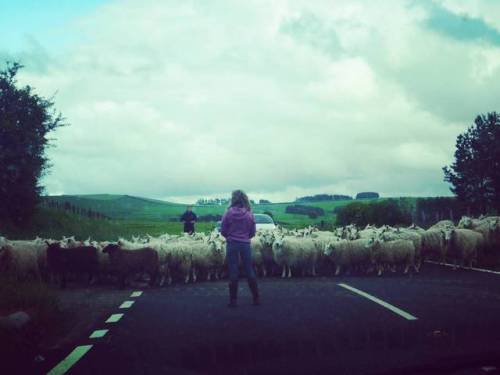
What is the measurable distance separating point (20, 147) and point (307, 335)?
31152 millimetres

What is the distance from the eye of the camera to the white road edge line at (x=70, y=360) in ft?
22.3

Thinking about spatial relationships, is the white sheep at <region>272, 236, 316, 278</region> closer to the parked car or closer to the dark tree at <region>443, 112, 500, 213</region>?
the parked car

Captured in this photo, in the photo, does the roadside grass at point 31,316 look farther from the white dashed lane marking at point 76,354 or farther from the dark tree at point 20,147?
the dark tree at point 20,147

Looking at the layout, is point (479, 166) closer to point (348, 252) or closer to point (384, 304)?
point (348, 252)

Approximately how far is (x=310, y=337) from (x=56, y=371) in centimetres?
318

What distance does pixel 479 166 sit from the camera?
175 feet

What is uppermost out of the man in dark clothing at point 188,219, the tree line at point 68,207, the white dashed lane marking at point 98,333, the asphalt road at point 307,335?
the tree line at point 68,207

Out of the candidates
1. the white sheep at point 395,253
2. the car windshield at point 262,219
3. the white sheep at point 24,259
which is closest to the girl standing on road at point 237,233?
the white sheep at point 24,259

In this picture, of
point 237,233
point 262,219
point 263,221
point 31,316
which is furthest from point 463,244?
point 31,316

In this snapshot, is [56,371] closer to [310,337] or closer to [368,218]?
[310,337]

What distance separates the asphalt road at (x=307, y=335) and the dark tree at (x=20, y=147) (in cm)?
2400

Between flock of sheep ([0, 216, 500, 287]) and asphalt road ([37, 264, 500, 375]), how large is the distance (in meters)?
4.52

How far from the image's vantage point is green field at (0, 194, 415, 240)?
1606 inches

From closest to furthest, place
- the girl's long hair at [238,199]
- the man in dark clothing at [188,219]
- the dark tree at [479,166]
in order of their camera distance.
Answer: the girl's long hair at [238,199] → the man in dark clothing at [188,219] → the dark tree at [479,166]
